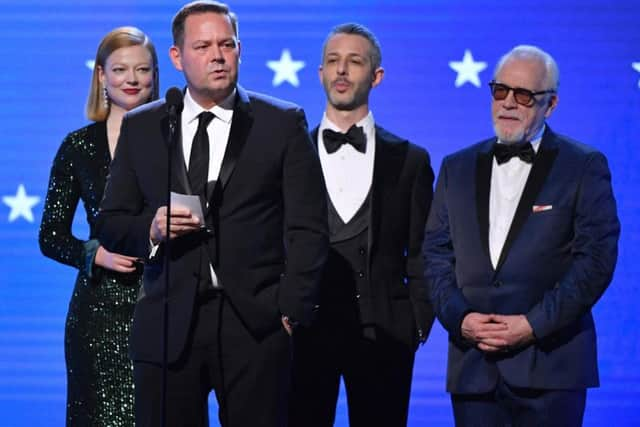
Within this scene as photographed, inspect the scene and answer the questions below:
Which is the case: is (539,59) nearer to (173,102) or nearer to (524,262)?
(524,262)

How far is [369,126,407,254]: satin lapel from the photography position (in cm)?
473

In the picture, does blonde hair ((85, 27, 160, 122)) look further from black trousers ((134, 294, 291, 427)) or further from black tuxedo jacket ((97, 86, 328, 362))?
black trousers ((134, 294, 291, 427))

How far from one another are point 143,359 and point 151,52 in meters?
1.50

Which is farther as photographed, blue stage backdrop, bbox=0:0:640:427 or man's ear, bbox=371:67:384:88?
blue stage backdrop, bbox=0:0:640:427

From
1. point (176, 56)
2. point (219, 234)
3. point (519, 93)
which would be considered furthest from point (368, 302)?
point (176, 56)

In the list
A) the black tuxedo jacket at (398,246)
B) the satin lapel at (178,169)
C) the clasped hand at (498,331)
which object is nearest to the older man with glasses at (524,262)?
the clasped hand at (498,331)

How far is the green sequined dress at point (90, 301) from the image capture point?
15.7ft

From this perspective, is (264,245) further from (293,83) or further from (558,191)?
(293,83)

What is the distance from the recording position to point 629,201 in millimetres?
5793

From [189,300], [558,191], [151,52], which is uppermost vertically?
[151,52]

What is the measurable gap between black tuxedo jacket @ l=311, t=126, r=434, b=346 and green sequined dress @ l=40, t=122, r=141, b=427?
29.7 inches

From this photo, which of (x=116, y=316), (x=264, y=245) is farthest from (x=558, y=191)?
(x=116, y=316)

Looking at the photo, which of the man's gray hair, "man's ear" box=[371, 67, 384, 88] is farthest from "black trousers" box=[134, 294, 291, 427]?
"man's ear" box=[371, 67, 384, 88]

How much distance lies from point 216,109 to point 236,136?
4.5 inches
